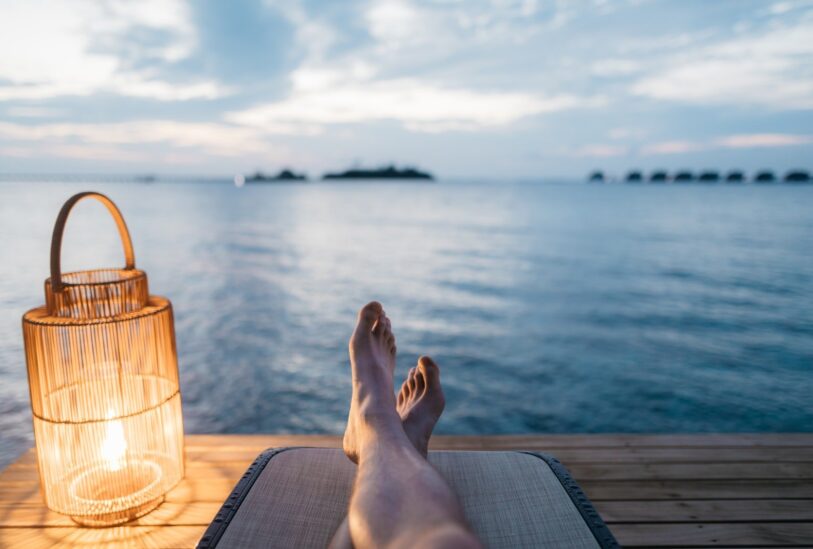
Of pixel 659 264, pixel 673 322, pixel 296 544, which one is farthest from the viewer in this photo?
pixel 659 264

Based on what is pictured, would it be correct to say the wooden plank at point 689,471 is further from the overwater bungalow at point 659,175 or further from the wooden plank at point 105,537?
the overwater bungalow at point 659,175

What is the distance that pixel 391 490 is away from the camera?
0.94m

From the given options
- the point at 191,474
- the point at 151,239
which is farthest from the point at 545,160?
the point at 191,474

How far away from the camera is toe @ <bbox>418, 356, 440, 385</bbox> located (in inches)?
63.0

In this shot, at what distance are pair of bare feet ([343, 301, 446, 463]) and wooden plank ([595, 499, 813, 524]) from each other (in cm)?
70

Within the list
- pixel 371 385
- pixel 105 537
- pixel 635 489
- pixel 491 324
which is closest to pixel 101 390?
pixel 105 537

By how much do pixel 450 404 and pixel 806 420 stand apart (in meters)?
3.12

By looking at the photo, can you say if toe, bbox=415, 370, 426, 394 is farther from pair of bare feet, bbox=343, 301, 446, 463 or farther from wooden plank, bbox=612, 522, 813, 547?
wooden plank, bbox=612, 522, 813, 547

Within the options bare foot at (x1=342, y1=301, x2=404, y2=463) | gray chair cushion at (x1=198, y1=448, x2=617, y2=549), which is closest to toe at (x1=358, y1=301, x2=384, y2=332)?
bare foot at (x1=342, y1=301, x2=404, y2=463)

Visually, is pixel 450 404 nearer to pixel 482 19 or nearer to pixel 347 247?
pixel 347 247

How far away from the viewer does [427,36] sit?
11.8 metres

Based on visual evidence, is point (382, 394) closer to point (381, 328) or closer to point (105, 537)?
point (381, 328)

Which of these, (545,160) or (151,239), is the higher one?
(545,160)

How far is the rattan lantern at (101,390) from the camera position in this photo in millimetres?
1400
